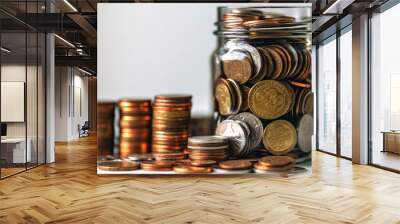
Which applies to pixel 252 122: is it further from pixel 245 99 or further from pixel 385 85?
pixel 385 85

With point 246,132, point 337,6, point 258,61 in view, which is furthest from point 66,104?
point 337,6

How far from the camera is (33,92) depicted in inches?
277

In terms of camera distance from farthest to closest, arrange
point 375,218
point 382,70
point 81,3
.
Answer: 1. point 81,3
2. point 382,70
3. point 375,218

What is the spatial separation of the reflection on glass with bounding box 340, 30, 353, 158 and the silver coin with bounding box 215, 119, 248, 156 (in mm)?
3424

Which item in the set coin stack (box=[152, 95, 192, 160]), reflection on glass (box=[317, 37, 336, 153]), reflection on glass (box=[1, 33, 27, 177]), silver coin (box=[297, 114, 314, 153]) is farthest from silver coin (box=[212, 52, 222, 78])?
reflection on glass (box=[317, 37, 336, 153])

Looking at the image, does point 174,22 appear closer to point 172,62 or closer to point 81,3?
point 172,62

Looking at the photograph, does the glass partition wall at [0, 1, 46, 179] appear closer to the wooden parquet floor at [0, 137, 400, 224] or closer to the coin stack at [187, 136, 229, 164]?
the wooden parquet floor at [0, 137, 400, 224]

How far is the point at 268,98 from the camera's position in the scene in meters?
5.79

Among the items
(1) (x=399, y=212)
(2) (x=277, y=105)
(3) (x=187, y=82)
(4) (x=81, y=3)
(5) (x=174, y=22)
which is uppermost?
(4) (x=81, y=3)

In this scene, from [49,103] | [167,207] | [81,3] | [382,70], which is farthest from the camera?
[81,3]

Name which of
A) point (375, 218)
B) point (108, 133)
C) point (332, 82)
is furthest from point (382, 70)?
point (108, 133)

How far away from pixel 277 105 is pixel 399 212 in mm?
2393

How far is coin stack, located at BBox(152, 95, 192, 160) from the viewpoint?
18.8 feet

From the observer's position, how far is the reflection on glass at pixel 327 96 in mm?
9250
